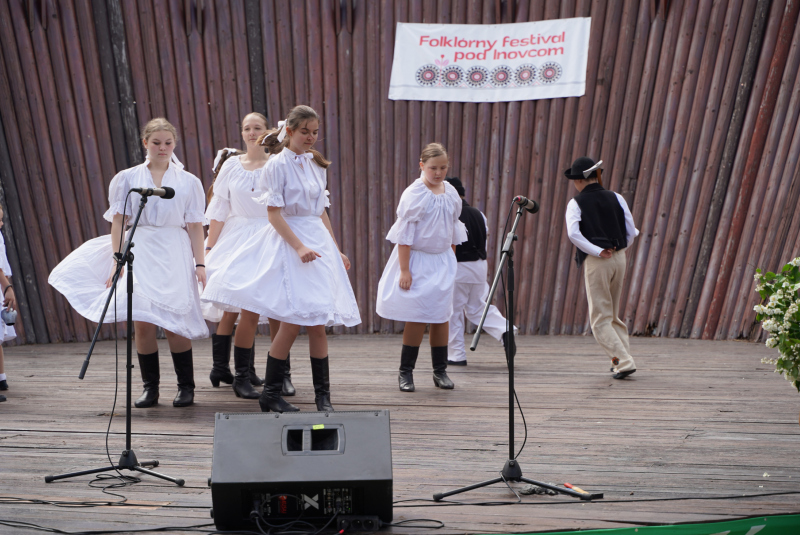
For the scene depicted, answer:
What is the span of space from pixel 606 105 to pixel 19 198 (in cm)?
557

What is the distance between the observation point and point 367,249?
8.31m

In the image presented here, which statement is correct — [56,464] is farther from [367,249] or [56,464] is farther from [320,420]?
[367,249]

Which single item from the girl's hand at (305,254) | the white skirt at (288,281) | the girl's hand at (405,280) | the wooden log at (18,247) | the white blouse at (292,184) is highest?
the white blouse at (292,184)

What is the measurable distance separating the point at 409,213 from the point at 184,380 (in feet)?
5.20

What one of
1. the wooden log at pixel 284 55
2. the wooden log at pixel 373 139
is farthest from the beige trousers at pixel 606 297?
the wooden log at pixel 284 55

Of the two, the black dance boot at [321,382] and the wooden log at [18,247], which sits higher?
the black dance boot at [321,382]

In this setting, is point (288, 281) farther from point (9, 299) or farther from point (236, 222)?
point (9, 299)

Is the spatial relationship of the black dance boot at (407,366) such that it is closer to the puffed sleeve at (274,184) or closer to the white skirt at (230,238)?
the white skirt at (230,238)

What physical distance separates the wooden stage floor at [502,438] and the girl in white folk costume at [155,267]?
0.39 m

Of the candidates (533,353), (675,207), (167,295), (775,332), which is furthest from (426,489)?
(675,207)

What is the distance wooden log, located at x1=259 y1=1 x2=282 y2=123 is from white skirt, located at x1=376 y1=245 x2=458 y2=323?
11.6 ft

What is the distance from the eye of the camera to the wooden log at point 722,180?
7285 mm

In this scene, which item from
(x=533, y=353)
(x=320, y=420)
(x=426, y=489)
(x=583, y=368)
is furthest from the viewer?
(x=533, y=353)

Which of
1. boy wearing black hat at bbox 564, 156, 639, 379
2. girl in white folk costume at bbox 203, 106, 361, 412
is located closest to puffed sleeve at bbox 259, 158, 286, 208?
girl in white folk costume at bbox 203, 106, 361, 412
